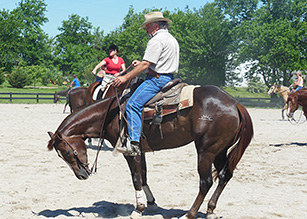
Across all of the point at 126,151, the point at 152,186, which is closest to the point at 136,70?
the point at 126,151

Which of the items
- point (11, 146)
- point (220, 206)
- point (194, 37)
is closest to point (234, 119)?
point (220, 206)

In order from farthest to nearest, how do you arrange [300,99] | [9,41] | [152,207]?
[9,41] < [300,99] < [152,207]

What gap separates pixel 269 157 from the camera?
388 inches

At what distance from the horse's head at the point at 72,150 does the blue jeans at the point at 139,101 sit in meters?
0.77

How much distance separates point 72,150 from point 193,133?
171 centimetres

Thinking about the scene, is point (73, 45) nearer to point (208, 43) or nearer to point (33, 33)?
point (33, 33)

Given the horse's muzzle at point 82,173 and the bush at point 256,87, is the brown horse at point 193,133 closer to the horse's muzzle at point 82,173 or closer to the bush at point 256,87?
the horse's muzzle at point 82,173

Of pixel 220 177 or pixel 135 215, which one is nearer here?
pixel 135 215

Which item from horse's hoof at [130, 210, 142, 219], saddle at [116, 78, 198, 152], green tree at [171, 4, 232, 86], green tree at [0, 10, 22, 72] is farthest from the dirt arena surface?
green tree at [0, 10, 22, 72]

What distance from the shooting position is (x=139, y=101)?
500cm

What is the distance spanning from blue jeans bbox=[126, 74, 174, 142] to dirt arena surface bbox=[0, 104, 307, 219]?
129cm

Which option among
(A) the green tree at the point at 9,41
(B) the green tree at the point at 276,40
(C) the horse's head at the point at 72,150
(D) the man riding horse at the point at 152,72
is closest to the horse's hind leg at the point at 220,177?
(D) the man riding horse at the point at 152,72

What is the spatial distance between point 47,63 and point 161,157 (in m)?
67.9

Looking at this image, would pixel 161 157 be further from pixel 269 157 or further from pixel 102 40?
pixel 102 40
